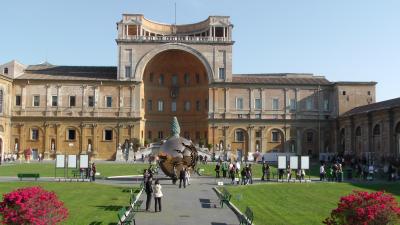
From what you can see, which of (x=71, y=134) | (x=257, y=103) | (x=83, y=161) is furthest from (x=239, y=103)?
(x=83, y=161)

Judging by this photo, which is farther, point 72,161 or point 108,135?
point 108,135

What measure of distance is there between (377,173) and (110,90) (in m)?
40.8

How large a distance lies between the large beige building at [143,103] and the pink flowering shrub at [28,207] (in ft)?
193

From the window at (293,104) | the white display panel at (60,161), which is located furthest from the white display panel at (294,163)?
the window at (293,104)

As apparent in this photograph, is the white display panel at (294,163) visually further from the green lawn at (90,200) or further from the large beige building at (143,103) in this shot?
the large beige building at (143,103)

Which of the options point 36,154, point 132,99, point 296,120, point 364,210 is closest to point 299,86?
point 296,120

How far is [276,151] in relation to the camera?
73938 millimetres

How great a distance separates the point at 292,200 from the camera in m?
26.5

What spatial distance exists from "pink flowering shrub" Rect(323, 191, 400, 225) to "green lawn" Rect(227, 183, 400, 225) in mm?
6253

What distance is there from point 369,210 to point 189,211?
11079 mm

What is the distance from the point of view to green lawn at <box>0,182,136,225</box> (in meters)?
19.8

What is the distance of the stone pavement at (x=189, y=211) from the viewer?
64.5ft

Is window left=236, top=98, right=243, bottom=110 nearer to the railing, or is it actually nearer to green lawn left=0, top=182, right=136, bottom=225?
the railing

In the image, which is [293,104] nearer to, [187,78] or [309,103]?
[309,103]
